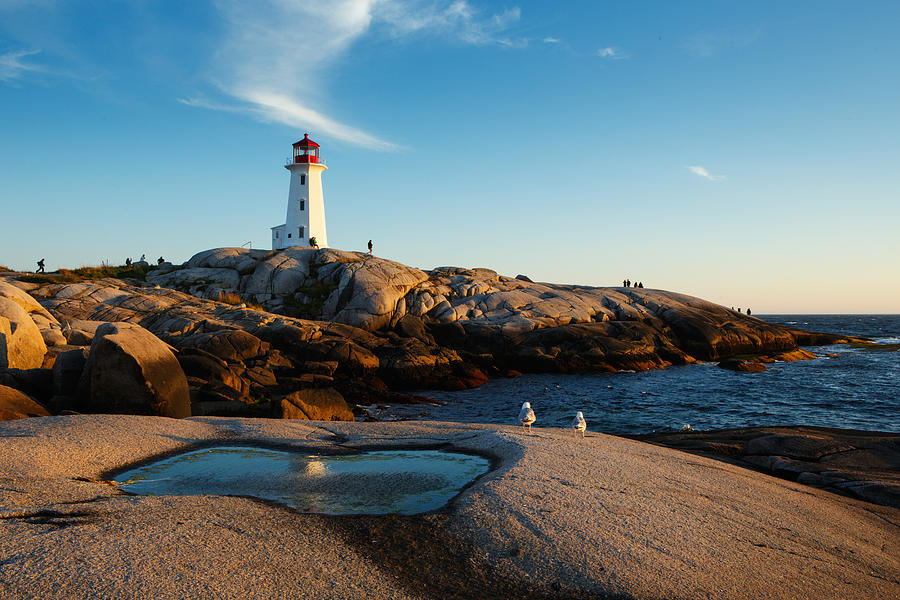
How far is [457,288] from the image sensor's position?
49188 millimetres

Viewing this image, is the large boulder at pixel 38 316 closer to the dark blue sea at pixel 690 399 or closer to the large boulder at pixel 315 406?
the large boulder at pixel 315 406

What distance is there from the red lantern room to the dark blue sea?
3570 centimetres

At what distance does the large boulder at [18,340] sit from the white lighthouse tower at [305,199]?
40142 mm

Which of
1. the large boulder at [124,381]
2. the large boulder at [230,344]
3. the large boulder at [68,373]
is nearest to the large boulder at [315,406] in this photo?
the large boulder at [124,381]

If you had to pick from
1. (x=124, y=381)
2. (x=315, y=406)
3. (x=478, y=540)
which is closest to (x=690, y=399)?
(x=315, y=406)

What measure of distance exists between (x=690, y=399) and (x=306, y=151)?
152 ft

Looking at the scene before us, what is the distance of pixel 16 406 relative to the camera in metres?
13.9

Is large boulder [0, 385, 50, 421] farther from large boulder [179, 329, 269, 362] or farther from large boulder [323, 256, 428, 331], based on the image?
large boulder [323, 256, 428, 331]

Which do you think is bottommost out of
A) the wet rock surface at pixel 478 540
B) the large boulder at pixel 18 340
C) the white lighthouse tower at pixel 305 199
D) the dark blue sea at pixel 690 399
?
the dark blue sea at pixel 690 399

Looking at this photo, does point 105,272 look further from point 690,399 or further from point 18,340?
point 690,399

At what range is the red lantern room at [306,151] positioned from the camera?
5944cm

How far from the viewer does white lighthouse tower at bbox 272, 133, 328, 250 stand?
59.2 m

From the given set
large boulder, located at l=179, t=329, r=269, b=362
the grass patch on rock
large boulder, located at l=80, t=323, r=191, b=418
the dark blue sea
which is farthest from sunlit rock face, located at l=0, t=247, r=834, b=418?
large boulder, located at l=80, t=323, r=191, b=418

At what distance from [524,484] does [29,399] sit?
13395 mm
